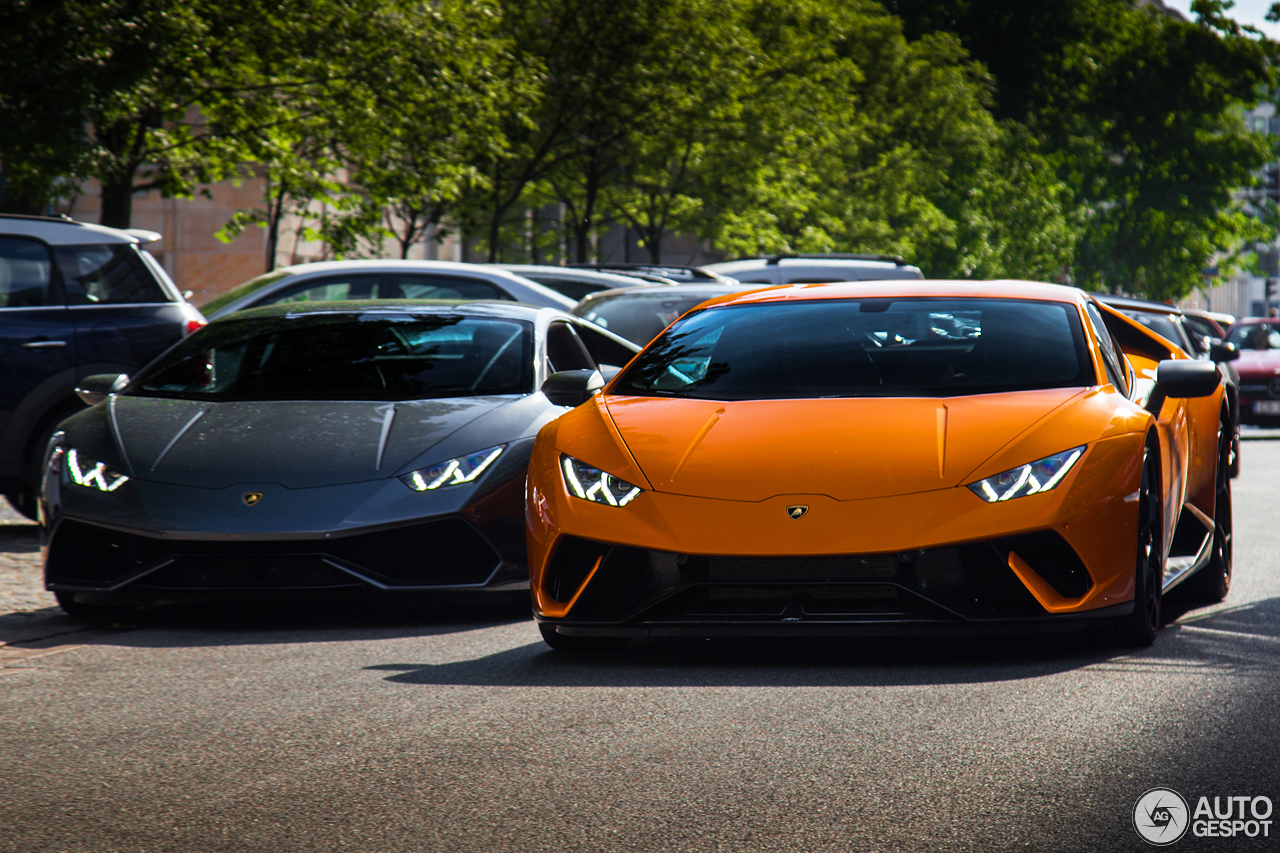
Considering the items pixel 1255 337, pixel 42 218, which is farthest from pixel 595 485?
pixel 1255 337

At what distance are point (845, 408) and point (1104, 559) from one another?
0.97m

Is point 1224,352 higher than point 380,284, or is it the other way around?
point 380,284

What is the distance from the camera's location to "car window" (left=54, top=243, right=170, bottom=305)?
34.6 feet

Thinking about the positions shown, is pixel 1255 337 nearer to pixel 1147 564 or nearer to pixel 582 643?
pixel 1147 564

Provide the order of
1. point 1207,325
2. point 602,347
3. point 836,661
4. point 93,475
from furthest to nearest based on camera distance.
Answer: point 1207,325, point 602,347, point 93,475, point 836,661

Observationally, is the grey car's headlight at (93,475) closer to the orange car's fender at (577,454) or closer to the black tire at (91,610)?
the black tire at (91,610)

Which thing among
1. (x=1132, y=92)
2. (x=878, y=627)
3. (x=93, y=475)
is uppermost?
(x=1132, y=92)

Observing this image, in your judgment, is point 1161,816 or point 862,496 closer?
point 1161,816

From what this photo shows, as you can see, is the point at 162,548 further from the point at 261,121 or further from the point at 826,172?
the point at 826,172

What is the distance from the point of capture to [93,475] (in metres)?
7.11

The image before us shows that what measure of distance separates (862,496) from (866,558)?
0.19 m

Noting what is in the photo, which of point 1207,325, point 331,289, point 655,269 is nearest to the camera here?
point 331,289

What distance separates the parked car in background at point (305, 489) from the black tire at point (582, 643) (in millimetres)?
814

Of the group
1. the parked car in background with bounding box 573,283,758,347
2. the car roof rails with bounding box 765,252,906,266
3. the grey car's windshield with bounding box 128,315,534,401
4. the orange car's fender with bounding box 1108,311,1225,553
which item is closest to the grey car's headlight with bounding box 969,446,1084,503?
the orange car's fender with bounding box 1108,311,1225,553
